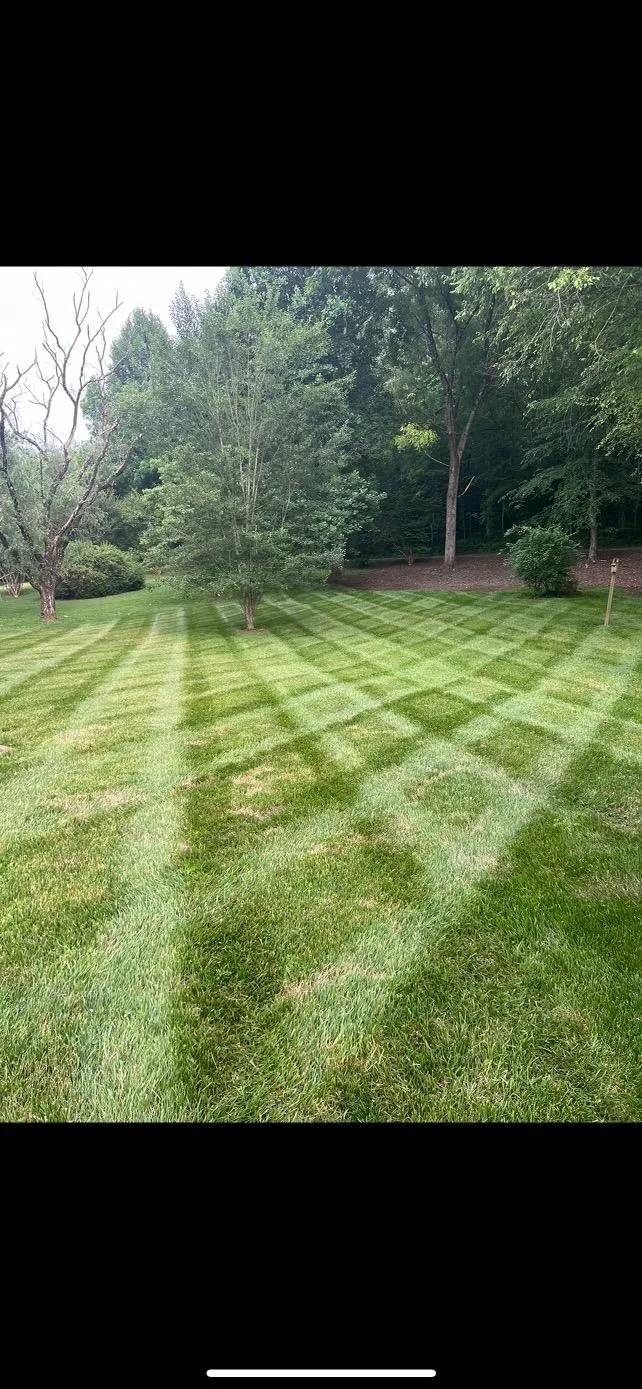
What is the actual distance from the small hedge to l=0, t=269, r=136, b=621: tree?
5.47 feet

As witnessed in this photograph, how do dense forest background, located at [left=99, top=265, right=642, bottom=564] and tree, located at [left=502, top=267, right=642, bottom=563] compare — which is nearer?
tree, located at [left=502, top=267, right=642, bottom=563]

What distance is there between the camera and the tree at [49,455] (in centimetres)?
984

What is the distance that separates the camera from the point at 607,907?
1992 mm

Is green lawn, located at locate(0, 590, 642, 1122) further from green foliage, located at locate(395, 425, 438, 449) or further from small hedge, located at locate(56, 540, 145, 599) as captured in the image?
small hedge, located at locate(56, 540, 145, 599)

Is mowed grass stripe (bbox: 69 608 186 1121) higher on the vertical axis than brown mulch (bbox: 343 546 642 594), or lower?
Answer: lower

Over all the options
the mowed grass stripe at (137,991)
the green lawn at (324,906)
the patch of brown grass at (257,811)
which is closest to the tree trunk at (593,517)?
the green lawn at (324,906)

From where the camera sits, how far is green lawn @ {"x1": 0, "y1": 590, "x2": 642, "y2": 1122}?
138 centimetres

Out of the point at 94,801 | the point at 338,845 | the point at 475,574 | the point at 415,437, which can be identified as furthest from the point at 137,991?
the point at 475,574

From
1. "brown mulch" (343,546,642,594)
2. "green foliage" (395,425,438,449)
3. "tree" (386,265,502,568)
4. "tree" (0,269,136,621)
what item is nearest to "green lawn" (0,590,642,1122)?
"tree" (0,269,136,621)

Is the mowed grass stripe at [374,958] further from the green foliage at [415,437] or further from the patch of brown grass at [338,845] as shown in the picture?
the green foliage at [415,437]

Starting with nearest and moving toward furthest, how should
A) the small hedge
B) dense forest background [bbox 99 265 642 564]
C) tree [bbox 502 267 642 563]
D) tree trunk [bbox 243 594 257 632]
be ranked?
tree [bbox 502 267 642 563], dense forest background [bbox 99 265 642 564], tree trunk [bbox 243 594 257 632], the small hedge
